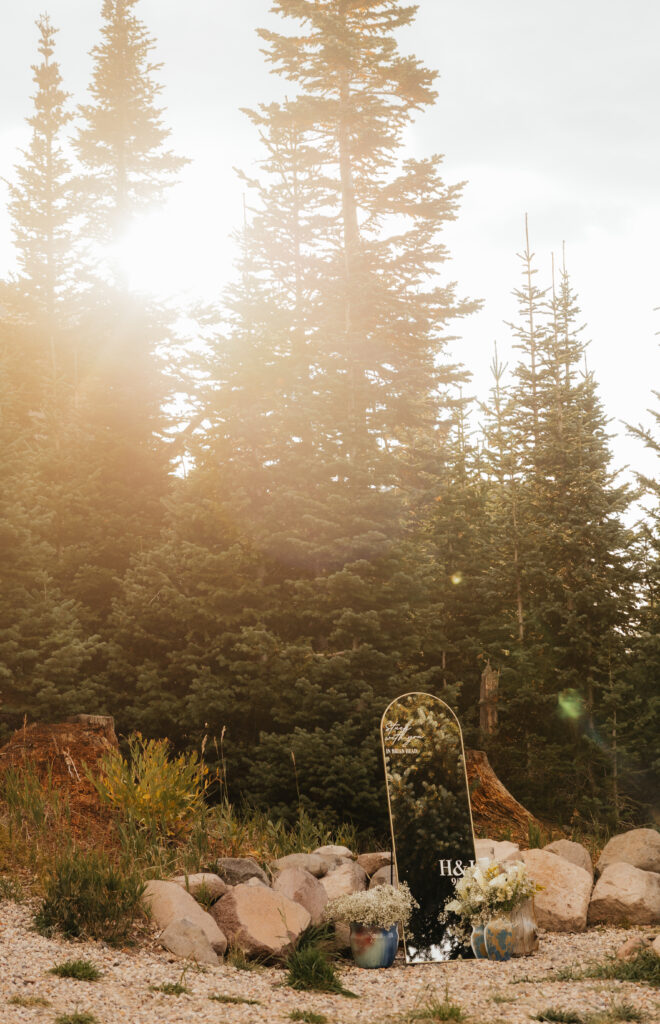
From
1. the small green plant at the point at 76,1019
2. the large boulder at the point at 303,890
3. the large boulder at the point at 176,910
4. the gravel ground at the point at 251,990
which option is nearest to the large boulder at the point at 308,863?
the large boulder at the point at 303,890

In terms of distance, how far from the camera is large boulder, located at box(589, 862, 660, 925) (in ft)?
29.3

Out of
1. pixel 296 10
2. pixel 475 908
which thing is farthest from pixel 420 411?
pixel 475 908

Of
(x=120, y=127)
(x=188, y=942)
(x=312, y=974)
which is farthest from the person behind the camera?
(x=120, y=127)

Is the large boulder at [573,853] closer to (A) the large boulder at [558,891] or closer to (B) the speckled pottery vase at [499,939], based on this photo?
(A) the large boulder at [558,891]

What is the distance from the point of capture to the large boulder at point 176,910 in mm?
6965

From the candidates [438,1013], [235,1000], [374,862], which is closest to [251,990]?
→ [235,1000]

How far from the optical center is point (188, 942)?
6.73 meters

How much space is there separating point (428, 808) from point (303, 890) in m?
1.46

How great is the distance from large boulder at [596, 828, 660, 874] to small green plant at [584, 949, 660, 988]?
3332mm

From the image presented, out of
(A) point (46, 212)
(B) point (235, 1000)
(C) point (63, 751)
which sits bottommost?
A: (B) point (235, 1000)

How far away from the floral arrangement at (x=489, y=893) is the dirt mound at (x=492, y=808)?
3869mm

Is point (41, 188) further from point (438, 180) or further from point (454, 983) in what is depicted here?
point (454, 983)

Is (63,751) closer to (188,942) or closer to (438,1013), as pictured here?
(188,942)

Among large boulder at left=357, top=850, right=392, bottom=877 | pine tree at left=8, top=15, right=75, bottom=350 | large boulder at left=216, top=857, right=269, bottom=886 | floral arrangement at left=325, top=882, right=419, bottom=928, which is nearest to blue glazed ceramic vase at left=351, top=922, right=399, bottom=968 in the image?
floral arrangement at left=325, top=882, right=419, bottom=928
